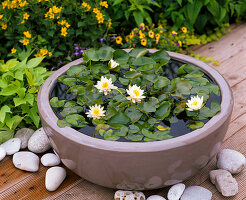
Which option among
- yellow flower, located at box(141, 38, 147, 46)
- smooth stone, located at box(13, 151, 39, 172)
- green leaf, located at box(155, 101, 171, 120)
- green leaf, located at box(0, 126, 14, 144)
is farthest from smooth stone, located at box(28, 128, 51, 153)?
yellow flower, located at box(141, 38, 147, 46)

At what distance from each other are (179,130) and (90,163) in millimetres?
411

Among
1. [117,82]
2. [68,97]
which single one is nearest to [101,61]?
[117,82]

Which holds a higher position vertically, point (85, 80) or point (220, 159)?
point (85, 80)

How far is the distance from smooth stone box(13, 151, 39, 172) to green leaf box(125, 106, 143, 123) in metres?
0.60

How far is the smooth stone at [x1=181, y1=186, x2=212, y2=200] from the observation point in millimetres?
1529

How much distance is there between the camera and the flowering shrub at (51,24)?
2277 mm

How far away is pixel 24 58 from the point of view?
231 centimetres

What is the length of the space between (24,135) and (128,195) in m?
0.76

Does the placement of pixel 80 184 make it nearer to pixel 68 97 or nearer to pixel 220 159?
pixel 68 97

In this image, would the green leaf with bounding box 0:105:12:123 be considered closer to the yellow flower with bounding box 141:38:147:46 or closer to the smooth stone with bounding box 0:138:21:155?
the smooth stone with bounding box 0:138:21:155

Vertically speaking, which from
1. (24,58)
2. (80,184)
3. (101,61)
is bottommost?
(80,184)

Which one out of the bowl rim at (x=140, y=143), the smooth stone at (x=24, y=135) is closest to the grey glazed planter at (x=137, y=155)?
the bowl rim at (x=140, y=143)

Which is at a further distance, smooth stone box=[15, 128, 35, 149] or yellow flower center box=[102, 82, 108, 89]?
smooth stone box=[15, 128, 35, 149]

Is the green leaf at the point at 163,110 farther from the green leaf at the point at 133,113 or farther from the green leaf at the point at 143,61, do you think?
the green leaf at the point at 143,61
